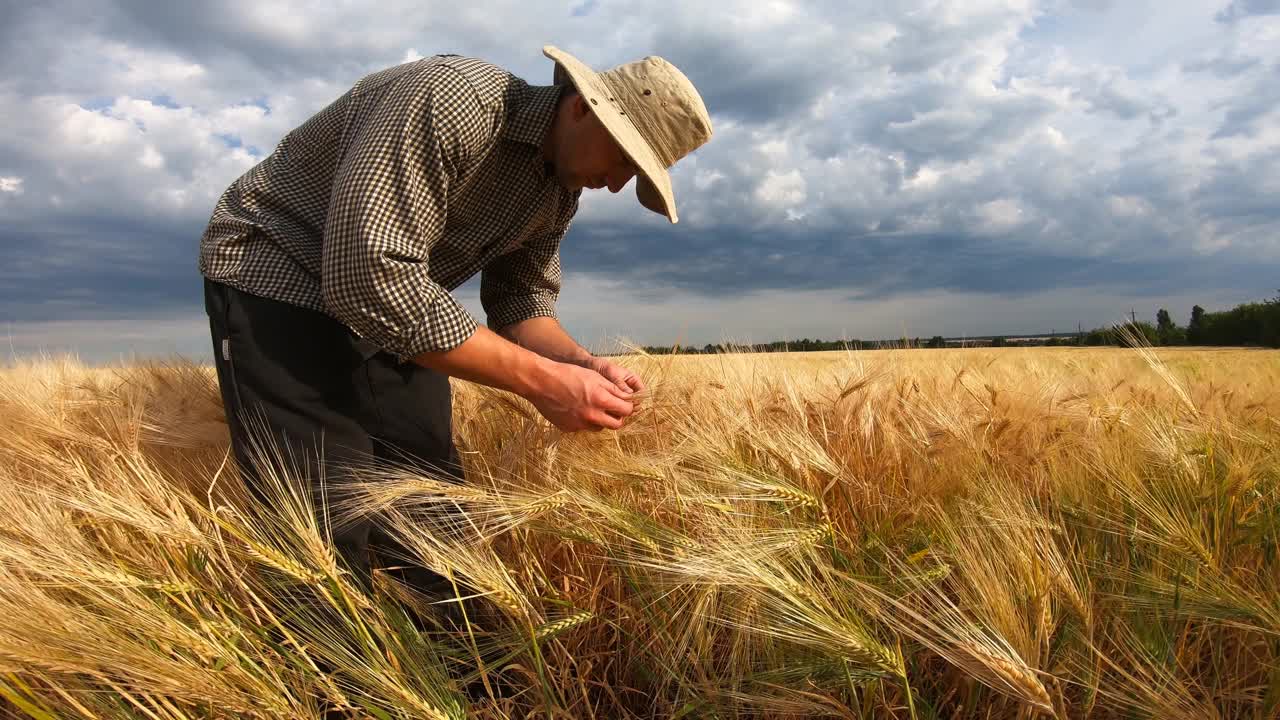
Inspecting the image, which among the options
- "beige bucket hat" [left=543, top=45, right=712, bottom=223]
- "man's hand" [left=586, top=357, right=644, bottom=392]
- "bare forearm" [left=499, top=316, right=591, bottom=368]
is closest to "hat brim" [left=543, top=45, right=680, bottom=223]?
"beige bucket hat" [left=543, top=45, right=712, bottom=223]

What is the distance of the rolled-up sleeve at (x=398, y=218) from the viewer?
1.27 m

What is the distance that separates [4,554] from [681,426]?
1.16 metres

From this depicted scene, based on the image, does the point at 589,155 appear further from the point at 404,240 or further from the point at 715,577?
the point at 715,577

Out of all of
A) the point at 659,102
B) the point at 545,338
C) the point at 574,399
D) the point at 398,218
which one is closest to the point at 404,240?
the point at 398,218

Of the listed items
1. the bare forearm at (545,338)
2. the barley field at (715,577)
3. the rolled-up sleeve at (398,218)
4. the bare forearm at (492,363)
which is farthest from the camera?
the bare forearm at (545,338)

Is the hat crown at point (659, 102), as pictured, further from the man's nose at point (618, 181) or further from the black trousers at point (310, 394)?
the black trousers at point (310, 394)

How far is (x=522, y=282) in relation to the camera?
2125mm

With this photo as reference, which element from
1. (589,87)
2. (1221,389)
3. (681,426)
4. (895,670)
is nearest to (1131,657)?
(895,670)

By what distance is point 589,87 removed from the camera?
148 cm

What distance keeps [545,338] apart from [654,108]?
2.42ft

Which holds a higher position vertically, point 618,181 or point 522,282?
point 618,181

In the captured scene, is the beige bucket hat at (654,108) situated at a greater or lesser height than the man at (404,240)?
greater

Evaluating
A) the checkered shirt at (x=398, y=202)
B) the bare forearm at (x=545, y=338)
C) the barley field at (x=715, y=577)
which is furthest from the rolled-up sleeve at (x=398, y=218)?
the bare forearm at (x=545, y=338)

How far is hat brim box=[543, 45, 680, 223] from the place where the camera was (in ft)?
4.67
